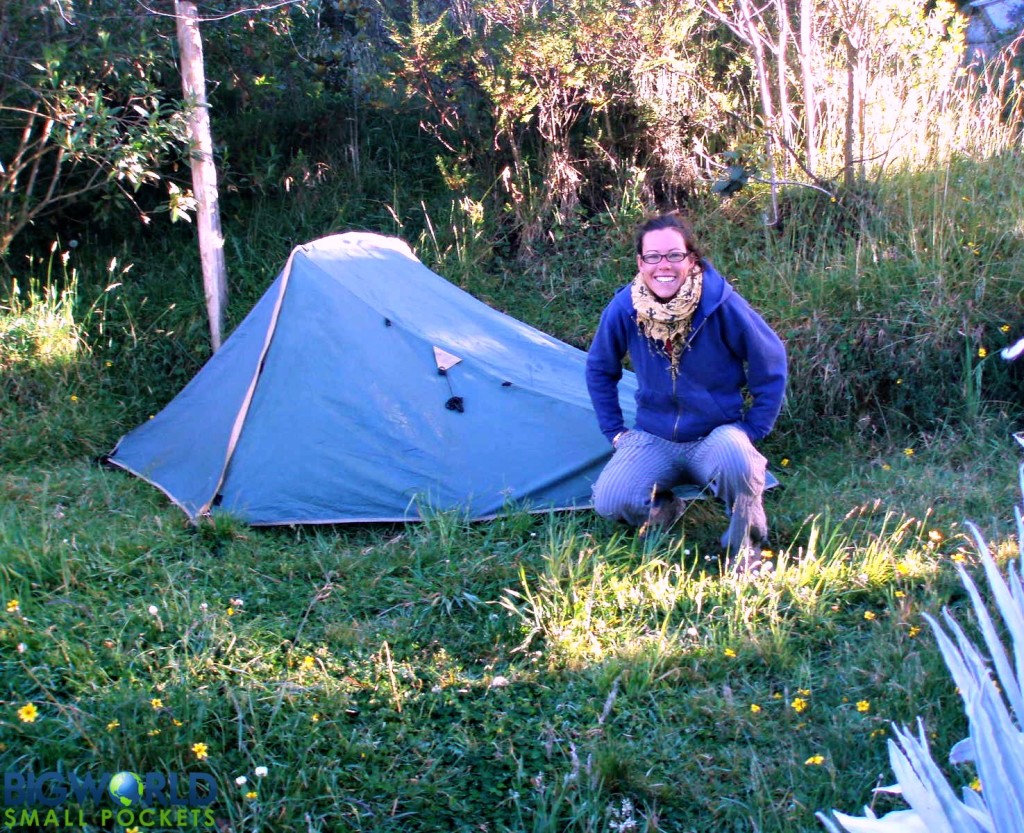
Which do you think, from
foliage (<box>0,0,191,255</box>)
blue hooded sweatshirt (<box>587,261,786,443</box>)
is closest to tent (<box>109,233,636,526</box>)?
blue hooded sweatshirt (<box>587,261,786,443</box>)

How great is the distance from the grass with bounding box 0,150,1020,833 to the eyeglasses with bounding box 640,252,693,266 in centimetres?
96

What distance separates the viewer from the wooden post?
5.46 m

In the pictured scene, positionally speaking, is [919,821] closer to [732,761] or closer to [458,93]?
[732,761]

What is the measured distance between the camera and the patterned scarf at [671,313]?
138 inches

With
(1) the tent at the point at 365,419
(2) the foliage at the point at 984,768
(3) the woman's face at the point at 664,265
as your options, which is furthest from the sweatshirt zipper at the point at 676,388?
(2) the foliage at the point at 984,768

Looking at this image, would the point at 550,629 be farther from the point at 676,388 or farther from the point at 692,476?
the point at 676,388

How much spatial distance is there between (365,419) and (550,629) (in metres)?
1.51

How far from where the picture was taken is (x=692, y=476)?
3.69 metres

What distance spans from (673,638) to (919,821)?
197 cm

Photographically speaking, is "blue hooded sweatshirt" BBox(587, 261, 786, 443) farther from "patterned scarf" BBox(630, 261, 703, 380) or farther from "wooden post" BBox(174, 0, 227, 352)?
"wooden post" BBox(174, 0, 227, 352)

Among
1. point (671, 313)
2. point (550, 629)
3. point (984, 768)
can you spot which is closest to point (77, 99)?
point (671, 313)

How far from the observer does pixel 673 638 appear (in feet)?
10.1

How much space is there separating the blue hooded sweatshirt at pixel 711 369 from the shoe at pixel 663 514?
240 mm

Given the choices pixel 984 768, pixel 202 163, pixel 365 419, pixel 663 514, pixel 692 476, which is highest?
pixel 202 163
